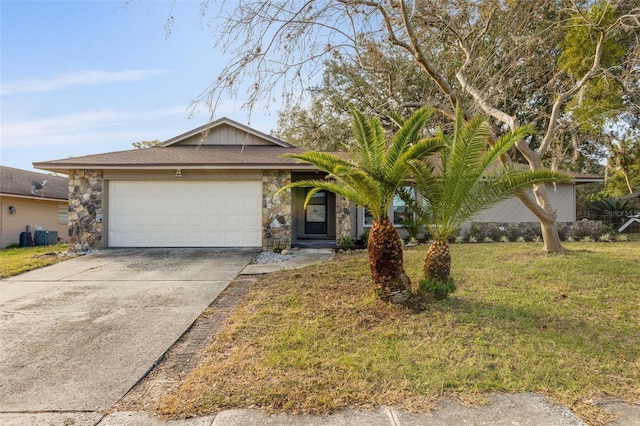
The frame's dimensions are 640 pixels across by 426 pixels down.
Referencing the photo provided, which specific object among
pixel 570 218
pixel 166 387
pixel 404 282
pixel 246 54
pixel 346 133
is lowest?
pixel 166 387

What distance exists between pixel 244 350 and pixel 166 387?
2.90ft

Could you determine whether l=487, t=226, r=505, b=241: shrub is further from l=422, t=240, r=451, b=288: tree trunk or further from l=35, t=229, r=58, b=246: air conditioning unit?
l=35, t=229, r=58, b=246: air conditioning unit

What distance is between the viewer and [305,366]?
3578 millimetres

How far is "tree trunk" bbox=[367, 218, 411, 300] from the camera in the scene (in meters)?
5.09

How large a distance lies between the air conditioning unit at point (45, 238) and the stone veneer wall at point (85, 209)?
260 inches

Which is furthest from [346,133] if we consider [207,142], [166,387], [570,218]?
[166,387]

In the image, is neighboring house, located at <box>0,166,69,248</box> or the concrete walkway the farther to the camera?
neighboring house, located at <box>0,166,69,248</box>

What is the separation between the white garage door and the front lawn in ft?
16.8

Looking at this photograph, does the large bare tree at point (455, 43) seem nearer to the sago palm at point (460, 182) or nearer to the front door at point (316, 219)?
the sago palm at point (460, 182)

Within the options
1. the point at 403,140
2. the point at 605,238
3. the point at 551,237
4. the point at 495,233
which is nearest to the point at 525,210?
the point at 495,233

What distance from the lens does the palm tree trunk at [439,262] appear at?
5199mm

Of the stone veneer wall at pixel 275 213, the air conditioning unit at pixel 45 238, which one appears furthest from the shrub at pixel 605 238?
the air conditioning unit at pixel 45 238

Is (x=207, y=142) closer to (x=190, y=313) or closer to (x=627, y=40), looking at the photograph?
(x=190, y=313)

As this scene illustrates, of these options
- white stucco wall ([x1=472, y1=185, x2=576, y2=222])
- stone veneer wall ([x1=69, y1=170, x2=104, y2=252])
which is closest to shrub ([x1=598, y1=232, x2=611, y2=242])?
white stucco wall ([x1=472, y1=185, x2=576, y2=222])
